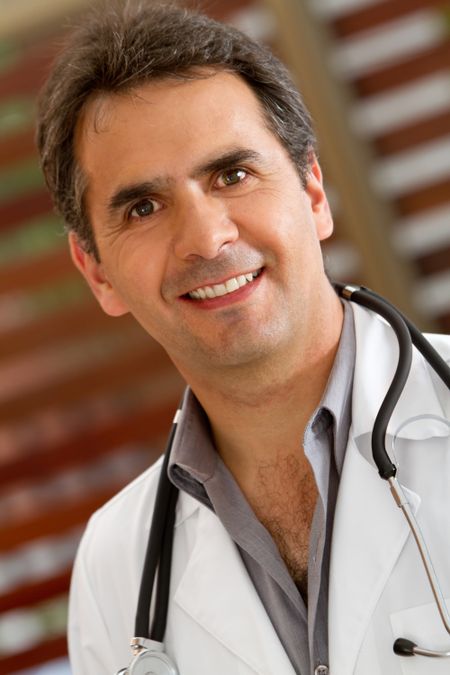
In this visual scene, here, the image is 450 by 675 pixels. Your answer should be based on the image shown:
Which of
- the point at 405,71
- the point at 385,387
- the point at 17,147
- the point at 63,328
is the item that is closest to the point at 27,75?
the point at 17,147

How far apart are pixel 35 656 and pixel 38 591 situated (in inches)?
7.7

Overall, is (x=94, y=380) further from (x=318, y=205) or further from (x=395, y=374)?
(x=395, y=374)

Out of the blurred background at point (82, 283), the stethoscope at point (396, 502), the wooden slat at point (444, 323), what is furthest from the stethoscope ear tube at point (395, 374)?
the wooden slat at point (444, 323)

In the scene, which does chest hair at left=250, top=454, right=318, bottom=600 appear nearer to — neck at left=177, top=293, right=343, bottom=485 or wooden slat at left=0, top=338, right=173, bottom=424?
neck at left=177, top=293, right=343, bottom=485

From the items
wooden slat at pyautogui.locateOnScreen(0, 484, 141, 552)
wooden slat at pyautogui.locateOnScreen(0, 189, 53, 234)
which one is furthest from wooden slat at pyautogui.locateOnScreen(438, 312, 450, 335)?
wooden slat at pyautogui.locateOnScreen(0, 189, 53, 234)

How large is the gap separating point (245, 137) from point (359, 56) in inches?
61.7

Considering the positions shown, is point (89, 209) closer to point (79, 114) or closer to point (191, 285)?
point (79, 114)

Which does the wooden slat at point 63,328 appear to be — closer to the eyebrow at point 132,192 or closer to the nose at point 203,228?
the eyebrow at point 132,192

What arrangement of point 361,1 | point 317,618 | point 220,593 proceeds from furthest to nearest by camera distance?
point 361,1
point 220,593
point 317,618

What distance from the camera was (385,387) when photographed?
1.79m

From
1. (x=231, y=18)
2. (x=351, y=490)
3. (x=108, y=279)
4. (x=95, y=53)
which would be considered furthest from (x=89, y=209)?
(x=231, y=18)

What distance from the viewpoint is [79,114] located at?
192 centimetres

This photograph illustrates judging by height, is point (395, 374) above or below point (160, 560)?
above

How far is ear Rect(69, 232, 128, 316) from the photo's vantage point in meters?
2.06
